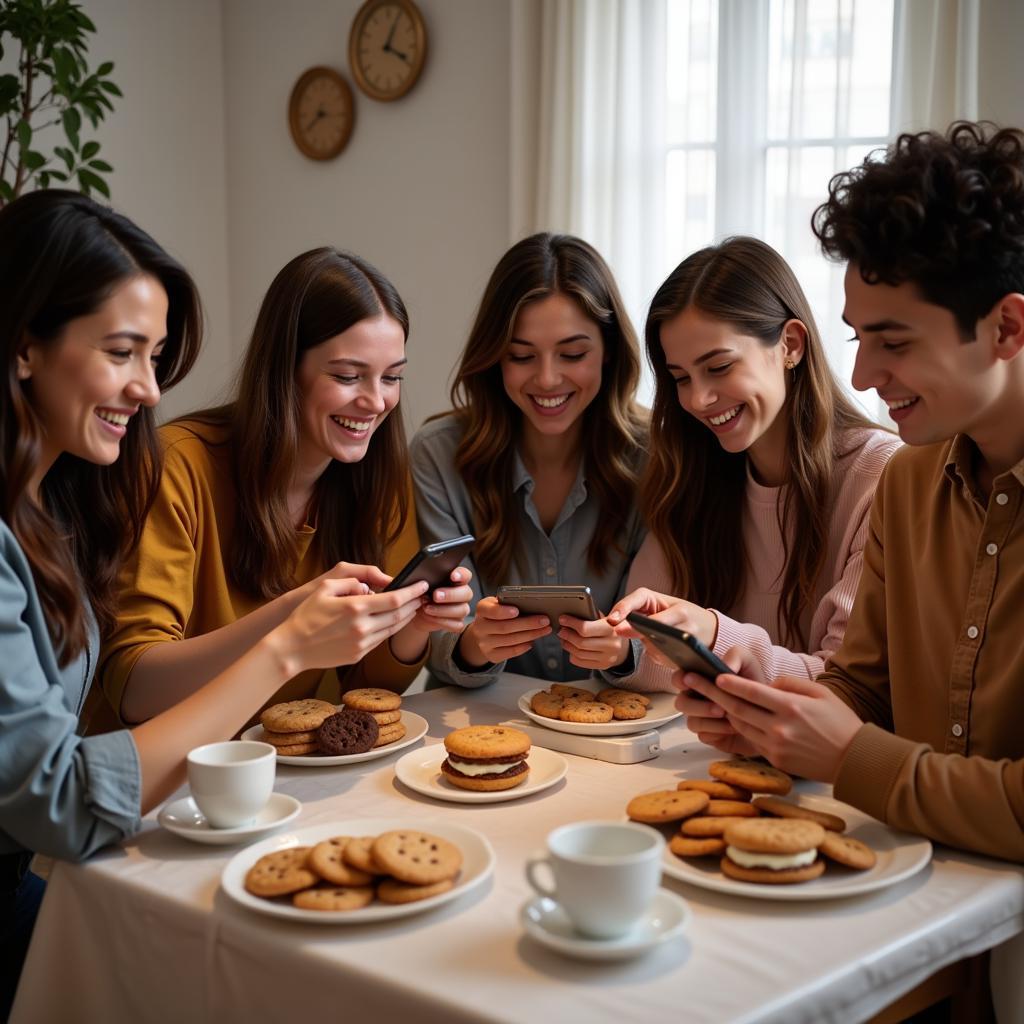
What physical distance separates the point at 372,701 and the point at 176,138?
167 inches

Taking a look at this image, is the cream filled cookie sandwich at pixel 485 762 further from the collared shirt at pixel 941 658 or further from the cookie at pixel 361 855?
the collared shirt at pixel 941 658

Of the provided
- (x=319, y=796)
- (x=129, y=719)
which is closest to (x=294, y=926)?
(x=319, y=796)

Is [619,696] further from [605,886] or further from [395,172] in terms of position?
[395,172]

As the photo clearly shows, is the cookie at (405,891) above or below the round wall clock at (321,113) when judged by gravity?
below

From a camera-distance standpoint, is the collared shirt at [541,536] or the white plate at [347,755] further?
the collared shirt at [541,536]

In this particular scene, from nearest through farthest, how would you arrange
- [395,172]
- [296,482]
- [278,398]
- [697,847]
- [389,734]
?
[697,847] < [389,734] < [278,398] < [296,482] < [395,172]

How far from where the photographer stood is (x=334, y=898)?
3.93 feet

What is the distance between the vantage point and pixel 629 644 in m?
2.20

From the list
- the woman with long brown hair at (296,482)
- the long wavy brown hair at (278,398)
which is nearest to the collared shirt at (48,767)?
the woman with long brown hair at (296,482)

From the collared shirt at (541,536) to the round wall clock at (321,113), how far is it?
2876 mm

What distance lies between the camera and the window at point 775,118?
3.74m

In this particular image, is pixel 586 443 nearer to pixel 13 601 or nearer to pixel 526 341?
pixel 526 341

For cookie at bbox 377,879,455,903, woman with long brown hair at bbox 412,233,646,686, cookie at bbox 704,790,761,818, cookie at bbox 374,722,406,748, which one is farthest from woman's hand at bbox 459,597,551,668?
cookie at bbox 377,879,455,903

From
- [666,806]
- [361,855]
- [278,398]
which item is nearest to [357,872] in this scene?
[361,855]
